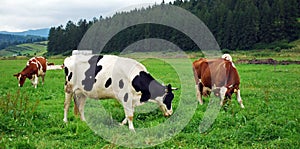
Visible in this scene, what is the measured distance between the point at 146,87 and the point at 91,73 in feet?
5.99

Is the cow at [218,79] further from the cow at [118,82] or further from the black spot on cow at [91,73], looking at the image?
the black spot on cow at [91,73]

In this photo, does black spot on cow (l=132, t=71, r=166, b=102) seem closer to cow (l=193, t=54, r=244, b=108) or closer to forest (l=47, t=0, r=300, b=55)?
cow (l=193, t=54, r=244, b=108)

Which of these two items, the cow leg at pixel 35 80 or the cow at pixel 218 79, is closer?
the cow at pixel 218 79

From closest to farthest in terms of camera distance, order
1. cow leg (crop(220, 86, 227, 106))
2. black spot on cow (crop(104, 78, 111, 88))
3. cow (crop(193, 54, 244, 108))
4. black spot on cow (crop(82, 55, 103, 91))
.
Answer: black spot on cow (crop(104, 78, 111, 88)) → black spot on cow (crop(82, 55, 103, 91)) → cow leg (crop(220, 86, 227, 106)) → cow (crop(193, 54, 244, 108))

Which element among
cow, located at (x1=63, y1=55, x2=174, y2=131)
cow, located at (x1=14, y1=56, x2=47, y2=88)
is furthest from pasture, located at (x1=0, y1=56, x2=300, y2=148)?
cow, located at (x1=14, y1=56, x2=47, y2=88)

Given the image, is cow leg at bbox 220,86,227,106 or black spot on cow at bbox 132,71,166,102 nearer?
black spot on cow at bbox 132,71,166,102

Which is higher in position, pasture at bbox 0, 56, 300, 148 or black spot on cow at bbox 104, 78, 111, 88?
black spot on cow at bbox 104, 78, 111, 88

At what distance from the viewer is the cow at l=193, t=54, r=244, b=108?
1202cm

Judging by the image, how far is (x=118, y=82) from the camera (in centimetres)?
982

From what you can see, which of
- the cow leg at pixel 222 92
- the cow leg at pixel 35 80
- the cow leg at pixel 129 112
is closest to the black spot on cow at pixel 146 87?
the cow leg at pixel 129 112

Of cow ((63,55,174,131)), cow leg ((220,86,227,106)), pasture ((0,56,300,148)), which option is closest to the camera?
pasture ((0,56,300,148))

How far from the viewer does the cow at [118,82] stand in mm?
9797

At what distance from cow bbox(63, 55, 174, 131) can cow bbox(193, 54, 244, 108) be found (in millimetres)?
2627

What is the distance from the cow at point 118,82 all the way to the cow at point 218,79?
2.63 meters
